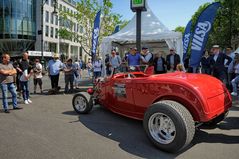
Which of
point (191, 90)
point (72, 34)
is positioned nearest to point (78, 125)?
point (191, 90)

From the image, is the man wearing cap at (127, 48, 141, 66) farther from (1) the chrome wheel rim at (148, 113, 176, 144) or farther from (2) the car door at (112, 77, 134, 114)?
(1) the chrome wheel rim at (148, 113, 176, 144)

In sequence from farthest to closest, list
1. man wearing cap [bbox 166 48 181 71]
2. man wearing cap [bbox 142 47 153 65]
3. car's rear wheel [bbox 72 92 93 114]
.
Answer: man wearing cap [bbox 142 47 153 65] < man wearing cap [bbox 166 48 181 71] < car's rear wheel [bbox 72 92 93 114]

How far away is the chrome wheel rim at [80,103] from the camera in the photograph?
6131mm

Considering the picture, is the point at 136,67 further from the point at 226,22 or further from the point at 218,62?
the point at 226,22

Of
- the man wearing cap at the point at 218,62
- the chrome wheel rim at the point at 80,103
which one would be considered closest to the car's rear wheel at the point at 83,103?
the chrome wheel rim at the point at 80,103

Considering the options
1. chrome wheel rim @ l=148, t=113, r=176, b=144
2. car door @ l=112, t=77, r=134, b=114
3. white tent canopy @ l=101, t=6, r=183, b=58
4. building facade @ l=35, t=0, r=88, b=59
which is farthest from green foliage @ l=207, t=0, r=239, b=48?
building facade @ l=35, t=0, r=88, b=59

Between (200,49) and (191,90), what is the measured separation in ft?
16.7

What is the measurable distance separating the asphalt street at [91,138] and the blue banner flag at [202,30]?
2.88 metres

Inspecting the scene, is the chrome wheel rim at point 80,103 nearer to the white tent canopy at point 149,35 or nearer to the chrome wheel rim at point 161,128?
the chrome wheel rim at point 161,128

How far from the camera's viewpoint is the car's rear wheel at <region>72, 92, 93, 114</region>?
6.01 metres

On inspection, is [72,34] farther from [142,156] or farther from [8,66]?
[142,156]

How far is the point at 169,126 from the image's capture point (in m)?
3.81

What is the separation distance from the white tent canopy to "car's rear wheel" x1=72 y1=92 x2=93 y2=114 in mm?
5877

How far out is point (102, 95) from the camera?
5793 millimetres
